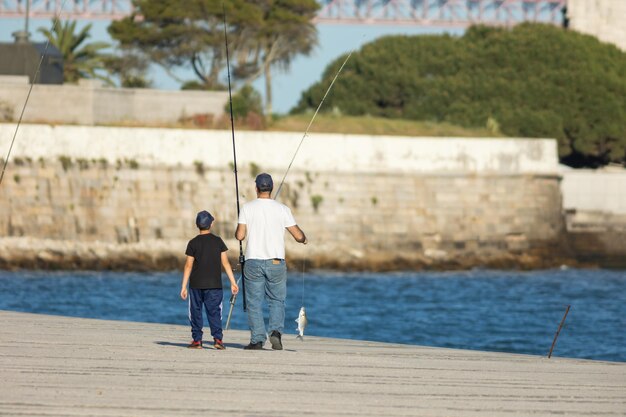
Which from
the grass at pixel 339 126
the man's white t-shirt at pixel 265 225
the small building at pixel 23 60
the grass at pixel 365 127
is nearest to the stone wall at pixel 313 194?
the grass at pixel 339 126

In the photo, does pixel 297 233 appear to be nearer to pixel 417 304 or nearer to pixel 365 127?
pixel 417 304

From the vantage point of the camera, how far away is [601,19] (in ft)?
254

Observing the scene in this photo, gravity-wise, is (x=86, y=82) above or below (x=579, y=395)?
above

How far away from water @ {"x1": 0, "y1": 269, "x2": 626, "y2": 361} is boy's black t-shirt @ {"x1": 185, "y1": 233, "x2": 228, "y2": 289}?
16.6m

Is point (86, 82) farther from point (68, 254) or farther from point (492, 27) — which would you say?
point (492, 27)

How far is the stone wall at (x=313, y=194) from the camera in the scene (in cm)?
4616

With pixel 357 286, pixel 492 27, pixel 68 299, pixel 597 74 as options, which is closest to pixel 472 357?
pixel 68 299

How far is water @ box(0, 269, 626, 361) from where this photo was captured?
34188 millimetres

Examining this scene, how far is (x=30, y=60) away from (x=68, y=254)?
35.2 feet

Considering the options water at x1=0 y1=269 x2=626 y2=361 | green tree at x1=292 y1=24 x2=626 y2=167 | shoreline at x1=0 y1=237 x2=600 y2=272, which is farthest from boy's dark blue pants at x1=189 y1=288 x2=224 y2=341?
green tree at x1=292 y1=24 x2=626 y2=167

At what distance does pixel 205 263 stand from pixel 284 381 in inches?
104

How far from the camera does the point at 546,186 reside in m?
53.8

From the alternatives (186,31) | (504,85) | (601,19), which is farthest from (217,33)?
(601,19)

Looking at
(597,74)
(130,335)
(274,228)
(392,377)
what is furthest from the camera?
(597,74)
